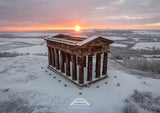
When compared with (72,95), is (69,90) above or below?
above

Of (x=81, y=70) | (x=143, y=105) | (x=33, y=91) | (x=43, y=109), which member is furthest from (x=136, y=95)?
(x=33, y=91)

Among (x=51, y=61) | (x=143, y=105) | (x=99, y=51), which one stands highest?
(x=99, y=51)

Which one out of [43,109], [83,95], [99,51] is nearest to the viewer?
[43,109]

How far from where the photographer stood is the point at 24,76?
18.2 meters

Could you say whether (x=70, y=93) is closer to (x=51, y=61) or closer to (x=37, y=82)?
(x=37, y=82)

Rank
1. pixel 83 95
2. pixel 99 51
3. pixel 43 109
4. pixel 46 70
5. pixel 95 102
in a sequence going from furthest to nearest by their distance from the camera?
1. pixel 46 70
2. pixel 99 51
3. pixel 83 95
4. pixel 95 102
5. pixel 43 109

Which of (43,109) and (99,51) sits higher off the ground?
(99,51)

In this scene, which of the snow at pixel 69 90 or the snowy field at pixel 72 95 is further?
the snow at pixel 69 90

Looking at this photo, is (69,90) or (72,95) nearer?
(72,95)

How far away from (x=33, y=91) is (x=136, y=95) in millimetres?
13164

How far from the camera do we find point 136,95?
13148mm

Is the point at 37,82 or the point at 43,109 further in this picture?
the point at 37,82

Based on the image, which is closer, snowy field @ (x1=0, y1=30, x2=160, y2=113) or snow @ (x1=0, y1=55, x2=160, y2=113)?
snowy field @ (x1=0, y1=30, x2=160, y2=113)

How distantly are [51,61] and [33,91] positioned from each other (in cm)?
800
